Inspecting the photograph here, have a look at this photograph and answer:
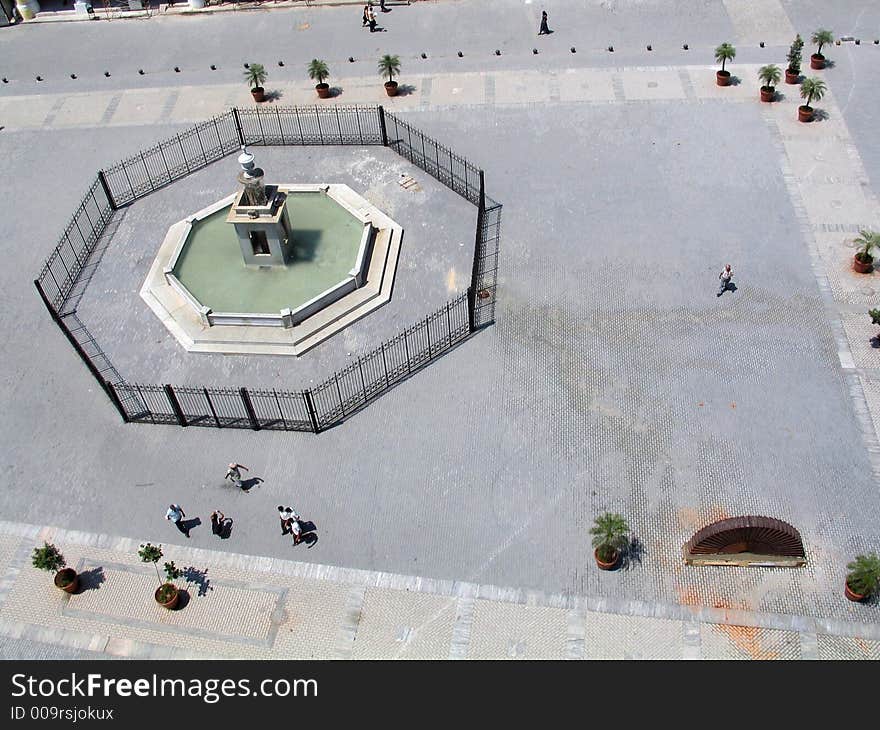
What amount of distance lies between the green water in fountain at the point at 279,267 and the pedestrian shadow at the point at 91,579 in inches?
367

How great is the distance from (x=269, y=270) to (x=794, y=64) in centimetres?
2422

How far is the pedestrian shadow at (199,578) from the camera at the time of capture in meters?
20.8

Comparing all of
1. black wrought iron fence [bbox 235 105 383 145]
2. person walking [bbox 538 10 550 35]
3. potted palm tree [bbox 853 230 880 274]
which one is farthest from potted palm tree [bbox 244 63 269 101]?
potted palm tree [bbox 853 230 880 274]

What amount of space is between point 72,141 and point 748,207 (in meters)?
28.9

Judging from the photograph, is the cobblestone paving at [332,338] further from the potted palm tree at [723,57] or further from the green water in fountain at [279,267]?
the potted palm tree at [723,57]

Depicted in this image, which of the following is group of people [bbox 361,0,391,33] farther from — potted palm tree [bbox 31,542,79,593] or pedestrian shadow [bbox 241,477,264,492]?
potted palm tree [bbox 31,542,79,593]

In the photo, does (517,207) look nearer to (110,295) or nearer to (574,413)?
(574,413)

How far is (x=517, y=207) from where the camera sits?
30.8m

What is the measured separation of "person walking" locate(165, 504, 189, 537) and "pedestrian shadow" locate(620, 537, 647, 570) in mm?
11538

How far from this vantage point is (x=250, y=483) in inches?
900

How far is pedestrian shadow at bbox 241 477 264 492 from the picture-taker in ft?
74.6

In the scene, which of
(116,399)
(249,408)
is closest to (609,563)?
(249,408)

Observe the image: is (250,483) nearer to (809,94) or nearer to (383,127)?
(383,127)
